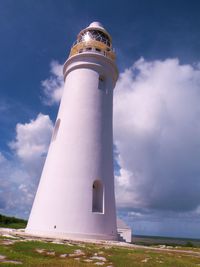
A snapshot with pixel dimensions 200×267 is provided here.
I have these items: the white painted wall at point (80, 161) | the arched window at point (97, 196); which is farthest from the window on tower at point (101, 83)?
the arched window at point (97, 196)

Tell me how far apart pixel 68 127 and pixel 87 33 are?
25.4ft

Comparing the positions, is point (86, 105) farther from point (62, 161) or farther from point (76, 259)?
point (76, 259)

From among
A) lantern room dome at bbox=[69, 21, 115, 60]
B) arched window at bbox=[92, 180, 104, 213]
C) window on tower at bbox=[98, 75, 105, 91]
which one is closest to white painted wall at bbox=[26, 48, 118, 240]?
window on tower at bbox=[98, 75, 105, 91]

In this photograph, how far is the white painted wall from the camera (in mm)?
13750

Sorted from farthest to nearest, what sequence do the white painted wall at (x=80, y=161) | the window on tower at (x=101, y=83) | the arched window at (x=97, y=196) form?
the window on tower at (x=101, y=83) → the arched window at (x=97, y=196) → the white painted wall at (x=80, y=161)

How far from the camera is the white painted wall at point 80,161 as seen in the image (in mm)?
13750

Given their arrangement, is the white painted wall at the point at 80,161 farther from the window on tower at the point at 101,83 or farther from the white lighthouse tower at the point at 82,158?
the window on tower at the point at 101,83

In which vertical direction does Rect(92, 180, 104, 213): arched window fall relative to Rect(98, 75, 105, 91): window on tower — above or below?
below

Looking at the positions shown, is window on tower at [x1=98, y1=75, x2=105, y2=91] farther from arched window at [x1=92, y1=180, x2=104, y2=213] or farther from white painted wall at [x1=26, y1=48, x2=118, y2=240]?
arched window at [x1=92, y1=180, x2=104, y2=213]

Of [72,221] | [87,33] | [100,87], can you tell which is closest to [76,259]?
[72,221]

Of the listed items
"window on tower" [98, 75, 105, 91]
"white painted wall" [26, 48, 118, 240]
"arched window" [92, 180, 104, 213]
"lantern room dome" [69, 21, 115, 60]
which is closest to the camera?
"white painted wall" [26, 48, 118, 240]

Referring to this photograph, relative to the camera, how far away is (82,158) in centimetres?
1480

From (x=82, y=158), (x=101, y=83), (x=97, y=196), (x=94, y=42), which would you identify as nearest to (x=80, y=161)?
(x=82, y=158)

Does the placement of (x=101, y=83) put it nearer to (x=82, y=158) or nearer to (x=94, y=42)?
(x=94, y=42)
